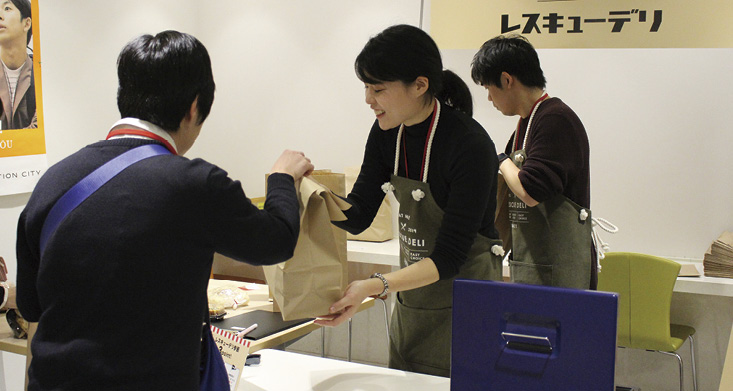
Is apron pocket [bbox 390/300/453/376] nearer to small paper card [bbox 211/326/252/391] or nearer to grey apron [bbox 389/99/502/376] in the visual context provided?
grey apron [bbox 389/99/502/376]

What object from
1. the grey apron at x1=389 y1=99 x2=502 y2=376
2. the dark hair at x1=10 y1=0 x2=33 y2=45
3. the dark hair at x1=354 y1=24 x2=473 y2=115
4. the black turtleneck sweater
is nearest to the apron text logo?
the grey apron at x1=389 y1=99 x2=502 y2=376

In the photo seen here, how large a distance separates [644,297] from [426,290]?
195 cm

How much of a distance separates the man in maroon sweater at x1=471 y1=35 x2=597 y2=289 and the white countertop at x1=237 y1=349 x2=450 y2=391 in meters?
0.79

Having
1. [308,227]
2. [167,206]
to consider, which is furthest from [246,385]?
[167,206]

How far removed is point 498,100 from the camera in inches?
92.0

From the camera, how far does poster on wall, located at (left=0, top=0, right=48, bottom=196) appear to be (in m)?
2.96

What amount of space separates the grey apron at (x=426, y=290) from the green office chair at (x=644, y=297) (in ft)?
5.80

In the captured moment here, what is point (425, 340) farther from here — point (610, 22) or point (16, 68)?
point (16, 68)

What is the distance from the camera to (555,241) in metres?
2.20

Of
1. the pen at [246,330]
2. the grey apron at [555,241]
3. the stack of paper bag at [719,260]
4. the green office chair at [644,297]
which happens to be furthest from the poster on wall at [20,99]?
the stack of paper bag at [719,260]

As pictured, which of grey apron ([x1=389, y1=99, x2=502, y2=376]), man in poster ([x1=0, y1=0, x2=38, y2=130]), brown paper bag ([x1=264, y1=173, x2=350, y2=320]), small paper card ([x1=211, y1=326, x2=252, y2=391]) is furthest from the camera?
man in poster ([x1=0, y1=0, x2=38, y2=130])

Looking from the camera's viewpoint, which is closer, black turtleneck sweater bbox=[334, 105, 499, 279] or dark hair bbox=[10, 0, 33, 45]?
black turtleneck sweater bbox=[334, 105, 499, 279]

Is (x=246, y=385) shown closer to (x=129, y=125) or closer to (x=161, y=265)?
(x=161, y=265)

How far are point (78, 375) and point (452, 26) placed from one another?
8.25 feet
